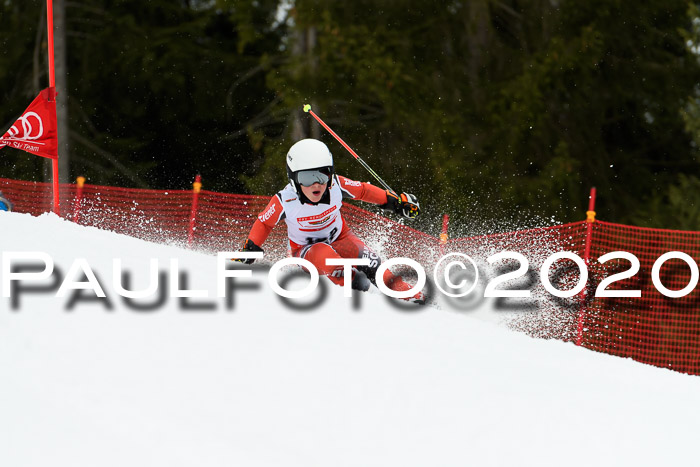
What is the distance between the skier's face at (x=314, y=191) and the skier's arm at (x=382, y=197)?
1.16 ft

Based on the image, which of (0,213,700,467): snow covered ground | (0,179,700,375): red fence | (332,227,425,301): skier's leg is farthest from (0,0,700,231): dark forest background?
(0,213,700,467): snow covered ground

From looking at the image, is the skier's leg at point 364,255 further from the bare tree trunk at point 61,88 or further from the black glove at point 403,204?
the bare tree trunk at point 61,88

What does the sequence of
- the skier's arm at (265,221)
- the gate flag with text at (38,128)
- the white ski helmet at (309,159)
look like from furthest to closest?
the gate flag with text at (38,128) → the skier's arm at (265,221) → the white ski helmet at (309,159)

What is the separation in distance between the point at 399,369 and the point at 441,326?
111 cm

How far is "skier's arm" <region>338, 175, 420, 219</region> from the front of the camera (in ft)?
23.3

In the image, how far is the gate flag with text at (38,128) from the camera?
331 inches

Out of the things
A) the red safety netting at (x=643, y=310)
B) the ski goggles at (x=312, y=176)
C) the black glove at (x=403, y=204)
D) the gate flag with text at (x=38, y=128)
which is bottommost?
the red safety netting at (x=643, y=310)

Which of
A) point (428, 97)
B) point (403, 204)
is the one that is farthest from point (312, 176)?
point (428, 97)

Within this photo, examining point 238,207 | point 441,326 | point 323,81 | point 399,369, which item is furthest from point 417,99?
point 399,369

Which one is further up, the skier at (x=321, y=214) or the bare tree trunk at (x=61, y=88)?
the bare tree trunk at (x=61, y=88)

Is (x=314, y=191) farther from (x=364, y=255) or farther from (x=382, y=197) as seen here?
(x=364, y=255)

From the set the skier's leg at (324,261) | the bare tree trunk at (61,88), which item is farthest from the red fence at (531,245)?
the bare tree trunk at (61,88)

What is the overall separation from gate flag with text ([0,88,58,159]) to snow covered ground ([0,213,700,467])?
7.32ft

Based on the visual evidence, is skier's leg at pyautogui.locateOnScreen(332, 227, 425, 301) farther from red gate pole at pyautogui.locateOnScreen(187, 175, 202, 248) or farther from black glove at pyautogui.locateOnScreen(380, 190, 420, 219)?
red gate pole at pyautogui.locateOnScreen(187, 175, 202, 248)
